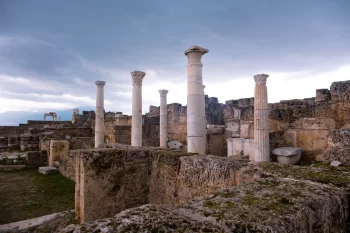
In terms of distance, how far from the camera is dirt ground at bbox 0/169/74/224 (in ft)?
19.0

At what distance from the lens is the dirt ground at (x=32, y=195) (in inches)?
228

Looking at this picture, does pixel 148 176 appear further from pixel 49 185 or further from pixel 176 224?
pixel 49 185

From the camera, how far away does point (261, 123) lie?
10766 mm

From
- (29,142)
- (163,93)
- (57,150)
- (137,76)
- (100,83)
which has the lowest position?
(57,150)

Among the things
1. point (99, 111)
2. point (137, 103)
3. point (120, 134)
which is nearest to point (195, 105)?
point (137, 103)

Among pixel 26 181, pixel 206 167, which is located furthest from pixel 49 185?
pixel 206 167

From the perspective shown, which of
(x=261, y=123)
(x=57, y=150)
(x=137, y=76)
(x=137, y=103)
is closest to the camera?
(x=261, y=123)

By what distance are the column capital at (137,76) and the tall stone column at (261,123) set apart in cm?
579

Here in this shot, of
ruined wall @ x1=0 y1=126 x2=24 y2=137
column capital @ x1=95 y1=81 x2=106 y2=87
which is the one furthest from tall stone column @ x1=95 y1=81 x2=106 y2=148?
ruined wall @ x1=0 y1=126 x2=24 y2=137

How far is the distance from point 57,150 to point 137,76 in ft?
17.4

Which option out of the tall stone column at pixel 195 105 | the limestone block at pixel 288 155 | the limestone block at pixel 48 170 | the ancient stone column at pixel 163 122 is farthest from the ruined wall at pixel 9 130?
the limestone block at pixel 288 155

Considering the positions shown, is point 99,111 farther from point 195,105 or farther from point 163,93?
point 195,105

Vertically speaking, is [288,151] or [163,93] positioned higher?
[163,93]

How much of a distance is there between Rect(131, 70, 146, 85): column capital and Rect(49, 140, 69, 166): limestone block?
463cm
